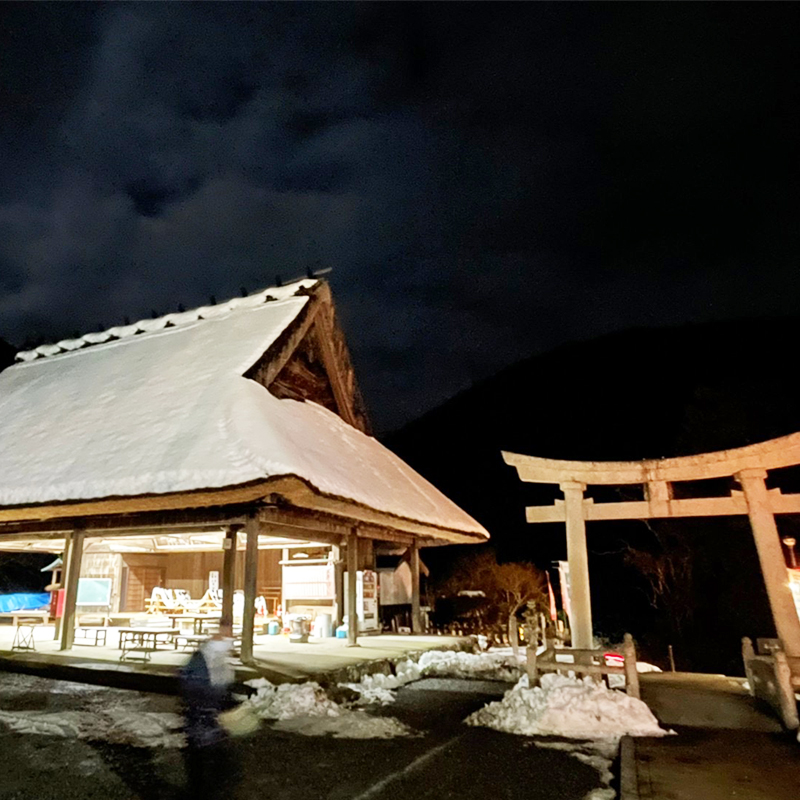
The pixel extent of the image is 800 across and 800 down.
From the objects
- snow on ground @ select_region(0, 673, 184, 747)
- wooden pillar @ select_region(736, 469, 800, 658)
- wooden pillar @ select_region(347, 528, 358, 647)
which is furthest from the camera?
wooden pillar @ select_region(347, 528, 358, 647)

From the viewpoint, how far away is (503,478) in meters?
60.0

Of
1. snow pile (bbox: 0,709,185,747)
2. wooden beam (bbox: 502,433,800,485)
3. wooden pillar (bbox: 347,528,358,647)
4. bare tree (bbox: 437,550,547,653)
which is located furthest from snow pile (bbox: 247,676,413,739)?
bare tree (bbox: 437,550,547,653)

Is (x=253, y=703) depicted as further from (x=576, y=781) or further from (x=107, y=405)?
(x=107, y=405)

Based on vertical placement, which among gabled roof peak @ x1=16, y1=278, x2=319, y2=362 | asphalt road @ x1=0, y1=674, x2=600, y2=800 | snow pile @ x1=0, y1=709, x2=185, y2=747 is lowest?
asphalt road @ x1=0, y1=674, x2=600, y2=800

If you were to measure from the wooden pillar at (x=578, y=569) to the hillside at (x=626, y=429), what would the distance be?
1850 centimetres

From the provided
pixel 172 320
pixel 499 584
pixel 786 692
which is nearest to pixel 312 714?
pixel 786 692

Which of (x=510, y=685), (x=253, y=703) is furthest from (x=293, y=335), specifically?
(x=510, y=685)

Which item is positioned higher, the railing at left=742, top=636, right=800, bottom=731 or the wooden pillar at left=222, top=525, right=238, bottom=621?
the wooden pillar at left=222, top=525, right=238, bottom=621

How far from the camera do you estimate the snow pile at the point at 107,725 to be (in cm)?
646

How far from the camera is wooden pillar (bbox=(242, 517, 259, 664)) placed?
911cm

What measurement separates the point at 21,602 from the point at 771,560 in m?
23.5

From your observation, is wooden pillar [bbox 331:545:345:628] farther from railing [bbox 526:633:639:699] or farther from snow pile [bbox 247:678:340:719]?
railing [bbox 526:633:639:699]

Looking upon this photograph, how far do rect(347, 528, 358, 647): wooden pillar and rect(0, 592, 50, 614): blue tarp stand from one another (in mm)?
14171

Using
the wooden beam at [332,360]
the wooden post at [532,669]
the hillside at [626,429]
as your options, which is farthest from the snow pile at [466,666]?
the hillside at [626,429]
